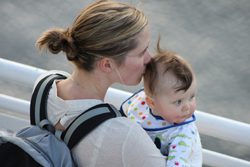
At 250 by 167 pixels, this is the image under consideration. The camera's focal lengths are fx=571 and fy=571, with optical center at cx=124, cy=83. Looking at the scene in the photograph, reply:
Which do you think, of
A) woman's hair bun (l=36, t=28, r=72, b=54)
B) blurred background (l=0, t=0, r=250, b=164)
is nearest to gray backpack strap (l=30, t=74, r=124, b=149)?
woman's hair bun (l=36, t=28, r=72, b=54)

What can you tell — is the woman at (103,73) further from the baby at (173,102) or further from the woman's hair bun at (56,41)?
the baby at (173,102)

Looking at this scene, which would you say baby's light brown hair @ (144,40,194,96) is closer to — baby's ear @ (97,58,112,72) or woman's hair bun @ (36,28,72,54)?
baby's ear @ (97,58,112,72)

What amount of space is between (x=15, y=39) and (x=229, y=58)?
7.76ft

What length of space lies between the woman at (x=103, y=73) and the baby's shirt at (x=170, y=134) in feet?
0.68

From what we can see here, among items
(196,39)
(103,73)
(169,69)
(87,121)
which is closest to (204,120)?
(169,69)

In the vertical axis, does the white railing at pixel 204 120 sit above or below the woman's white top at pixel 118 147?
below

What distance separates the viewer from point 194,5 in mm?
7141

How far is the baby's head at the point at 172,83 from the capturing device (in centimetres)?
252

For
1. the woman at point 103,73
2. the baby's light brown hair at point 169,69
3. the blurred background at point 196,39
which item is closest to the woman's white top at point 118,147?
the woman at point 103,73

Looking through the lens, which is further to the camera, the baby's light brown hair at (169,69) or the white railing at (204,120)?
the white railing at (204,120)

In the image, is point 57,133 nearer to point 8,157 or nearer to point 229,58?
point 8,157

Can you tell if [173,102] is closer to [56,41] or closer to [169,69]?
[169,69]

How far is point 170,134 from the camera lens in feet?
8.37

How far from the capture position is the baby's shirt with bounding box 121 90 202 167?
7.91 feet
